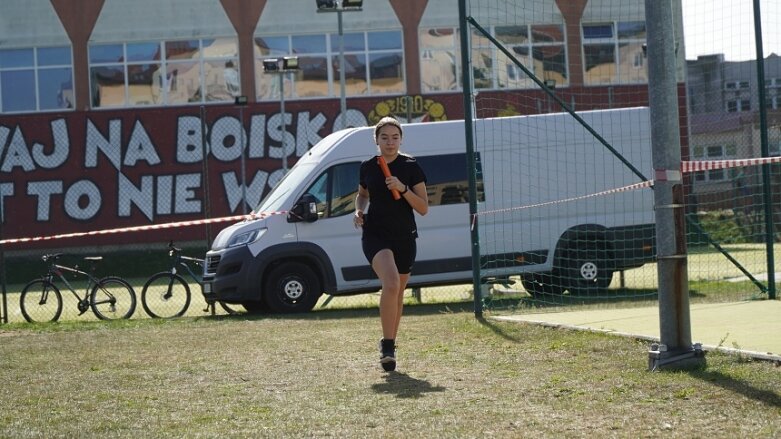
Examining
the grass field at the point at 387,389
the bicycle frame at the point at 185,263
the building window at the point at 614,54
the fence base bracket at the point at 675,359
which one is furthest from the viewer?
the building window at the point at 614,54

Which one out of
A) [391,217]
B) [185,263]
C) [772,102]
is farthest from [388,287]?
[185,263]

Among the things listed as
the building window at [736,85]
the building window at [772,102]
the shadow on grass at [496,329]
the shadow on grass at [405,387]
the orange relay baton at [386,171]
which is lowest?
the shadow on grass at [496,329]

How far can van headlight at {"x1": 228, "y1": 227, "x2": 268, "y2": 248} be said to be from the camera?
1572 centimetres

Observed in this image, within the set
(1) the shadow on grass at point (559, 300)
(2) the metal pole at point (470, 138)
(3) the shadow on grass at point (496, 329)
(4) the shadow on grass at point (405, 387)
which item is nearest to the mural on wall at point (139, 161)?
(1) the shadow on grass at point (559, 300)

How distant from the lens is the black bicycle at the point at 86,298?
1656 centimetres

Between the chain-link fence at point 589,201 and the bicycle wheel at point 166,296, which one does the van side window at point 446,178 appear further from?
the bicycle wheel at point 166,296

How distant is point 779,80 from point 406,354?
6.81 metres

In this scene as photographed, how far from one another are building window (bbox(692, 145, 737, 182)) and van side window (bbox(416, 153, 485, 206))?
302 cm

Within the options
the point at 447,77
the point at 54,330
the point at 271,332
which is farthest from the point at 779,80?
Result: the point at 447,77

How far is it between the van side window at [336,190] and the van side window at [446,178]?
1.03 metres

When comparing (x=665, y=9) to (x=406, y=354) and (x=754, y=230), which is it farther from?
(x=754, y=230)

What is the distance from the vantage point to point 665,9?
25.9 feet

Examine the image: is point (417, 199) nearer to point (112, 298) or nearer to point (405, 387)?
point (405, 387)

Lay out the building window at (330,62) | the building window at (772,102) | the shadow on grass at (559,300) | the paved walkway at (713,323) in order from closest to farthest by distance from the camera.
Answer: the paved walkway at (713,323) → the building window at (772,102) → the shadow on grass at (559,300) → the building window at (330,62)
